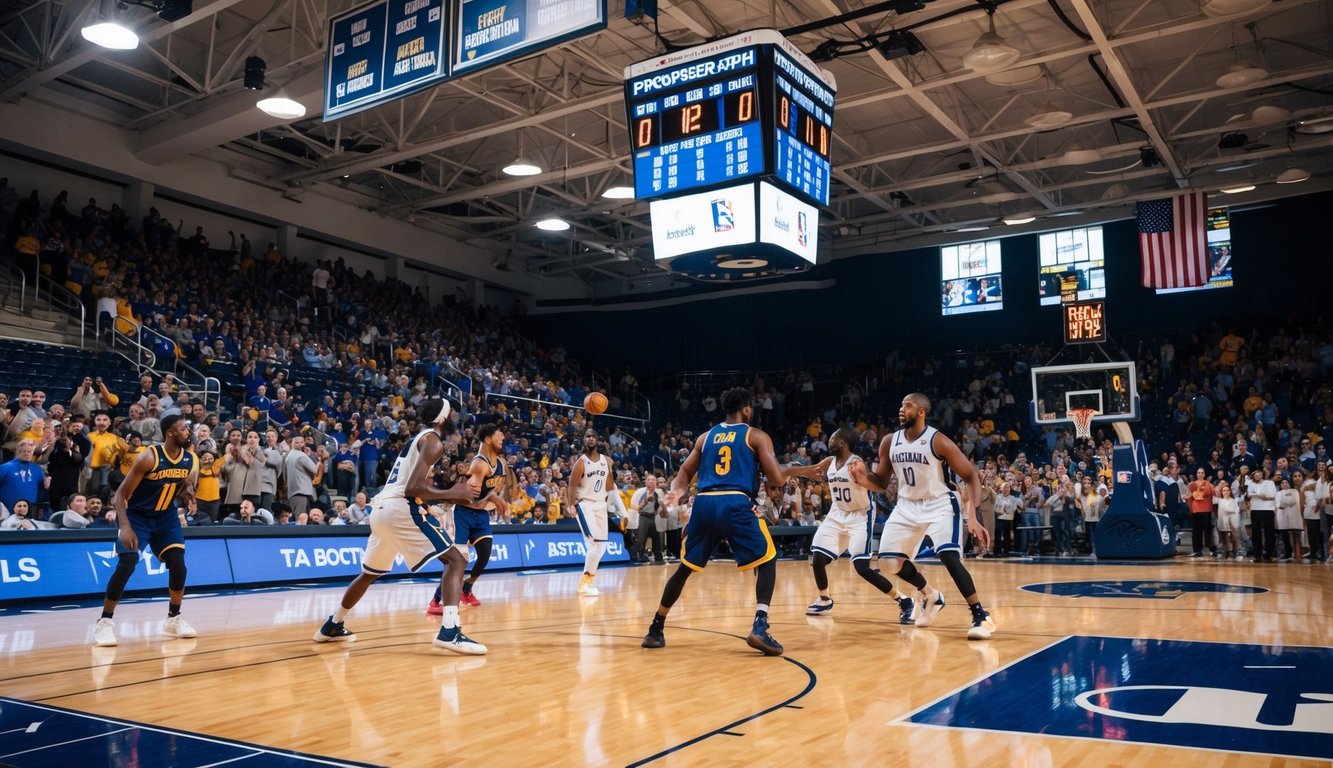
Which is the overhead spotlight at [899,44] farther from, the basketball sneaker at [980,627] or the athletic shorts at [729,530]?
the athletic shorts at [729,530]

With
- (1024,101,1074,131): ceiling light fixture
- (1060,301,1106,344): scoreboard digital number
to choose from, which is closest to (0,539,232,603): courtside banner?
(1024,101,1074,131): ceiling light fixture

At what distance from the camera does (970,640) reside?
25.6 feet

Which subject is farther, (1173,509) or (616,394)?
(616,394)

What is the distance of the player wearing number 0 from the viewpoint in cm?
803

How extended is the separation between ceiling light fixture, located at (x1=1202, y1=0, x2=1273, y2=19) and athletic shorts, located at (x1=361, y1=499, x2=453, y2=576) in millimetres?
14493

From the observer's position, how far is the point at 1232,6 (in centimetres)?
1543

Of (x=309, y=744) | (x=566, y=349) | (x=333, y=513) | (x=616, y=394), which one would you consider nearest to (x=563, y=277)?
(x=566, y=349)

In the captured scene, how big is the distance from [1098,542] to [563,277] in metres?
23.4

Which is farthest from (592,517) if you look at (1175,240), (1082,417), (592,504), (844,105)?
(1175,240)

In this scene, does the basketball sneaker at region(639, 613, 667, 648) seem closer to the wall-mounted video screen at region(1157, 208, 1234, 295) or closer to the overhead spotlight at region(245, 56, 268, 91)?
the overhead spotlight at region(245, 56, 268, 91)

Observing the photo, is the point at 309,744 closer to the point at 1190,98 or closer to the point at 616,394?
the point at 1190,98

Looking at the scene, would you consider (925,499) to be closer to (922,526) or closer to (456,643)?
(922,526)

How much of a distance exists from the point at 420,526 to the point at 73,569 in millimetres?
6748

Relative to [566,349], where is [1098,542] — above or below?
below
